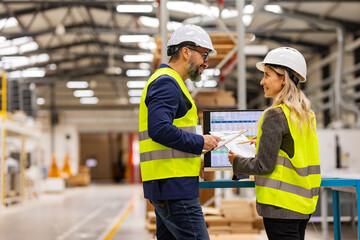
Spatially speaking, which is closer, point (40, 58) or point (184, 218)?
point (184, 218)

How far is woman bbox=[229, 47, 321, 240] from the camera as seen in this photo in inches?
95.8

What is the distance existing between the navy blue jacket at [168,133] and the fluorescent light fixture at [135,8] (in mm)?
13496

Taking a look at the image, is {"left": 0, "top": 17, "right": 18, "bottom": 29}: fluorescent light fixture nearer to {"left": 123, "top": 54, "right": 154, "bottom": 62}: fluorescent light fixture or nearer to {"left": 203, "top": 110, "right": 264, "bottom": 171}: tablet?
{"left": 123, "top": 54, "right": 154, "bottom": 62}: fluorescent light fixture

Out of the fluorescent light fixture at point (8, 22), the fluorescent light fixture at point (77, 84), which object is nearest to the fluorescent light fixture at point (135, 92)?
the fluorescent light fixture at point (77, 84)

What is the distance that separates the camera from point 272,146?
2422 millimetres

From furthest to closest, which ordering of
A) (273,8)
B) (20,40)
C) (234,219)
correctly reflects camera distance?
(20,40) < (273,8) < (234,219)

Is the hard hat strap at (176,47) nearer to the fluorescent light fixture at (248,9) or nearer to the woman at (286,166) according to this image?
the woman at (286,166)

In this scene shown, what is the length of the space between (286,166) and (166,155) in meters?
0.68

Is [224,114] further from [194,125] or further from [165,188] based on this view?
[165,188]

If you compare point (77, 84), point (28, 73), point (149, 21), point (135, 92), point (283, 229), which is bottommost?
point (283, 229)

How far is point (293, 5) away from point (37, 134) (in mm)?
11305

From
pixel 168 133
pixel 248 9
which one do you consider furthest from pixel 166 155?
pixel 248 9

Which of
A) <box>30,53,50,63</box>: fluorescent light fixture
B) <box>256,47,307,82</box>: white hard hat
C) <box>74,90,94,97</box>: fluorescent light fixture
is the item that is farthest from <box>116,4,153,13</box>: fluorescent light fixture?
<box>74,90,94,97</box>: fluorescent light fixture

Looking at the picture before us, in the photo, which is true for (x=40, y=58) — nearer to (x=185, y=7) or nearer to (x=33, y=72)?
(x=33, y=72)
